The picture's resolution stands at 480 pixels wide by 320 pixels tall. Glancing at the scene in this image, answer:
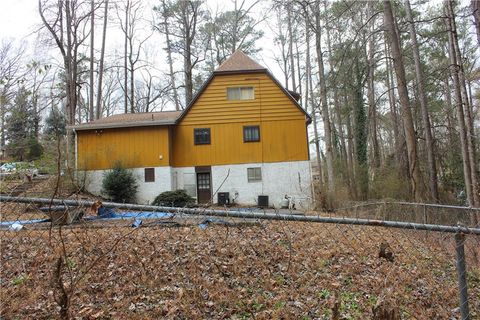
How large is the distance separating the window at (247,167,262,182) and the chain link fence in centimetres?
1172

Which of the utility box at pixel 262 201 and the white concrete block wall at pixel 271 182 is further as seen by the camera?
the white concrete block wall at pixel 271 182

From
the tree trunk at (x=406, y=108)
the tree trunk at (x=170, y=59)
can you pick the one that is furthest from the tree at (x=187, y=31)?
the tree trunk at (x=406, y=108)

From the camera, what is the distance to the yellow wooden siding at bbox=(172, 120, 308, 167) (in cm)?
1903

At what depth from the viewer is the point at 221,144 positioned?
19250mm

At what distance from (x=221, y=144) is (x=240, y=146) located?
1102mm

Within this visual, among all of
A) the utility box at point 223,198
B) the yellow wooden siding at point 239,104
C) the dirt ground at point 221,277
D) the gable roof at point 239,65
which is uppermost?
the gable roof at point 239,65

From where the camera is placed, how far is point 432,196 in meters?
14.0

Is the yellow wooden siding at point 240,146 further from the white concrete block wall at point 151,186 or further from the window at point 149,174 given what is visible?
the window at point 149,174

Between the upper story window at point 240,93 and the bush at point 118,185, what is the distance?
287 inches

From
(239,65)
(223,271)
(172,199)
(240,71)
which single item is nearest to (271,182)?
(172,199)

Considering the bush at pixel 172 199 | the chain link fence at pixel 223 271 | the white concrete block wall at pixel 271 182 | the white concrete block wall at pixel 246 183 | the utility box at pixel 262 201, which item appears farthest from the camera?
the white concrete block wall at pixel 271 182

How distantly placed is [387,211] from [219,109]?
1164 centimetres

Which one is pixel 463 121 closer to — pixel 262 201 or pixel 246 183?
pixel 262 201

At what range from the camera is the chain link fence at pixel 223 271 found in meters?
3.16
